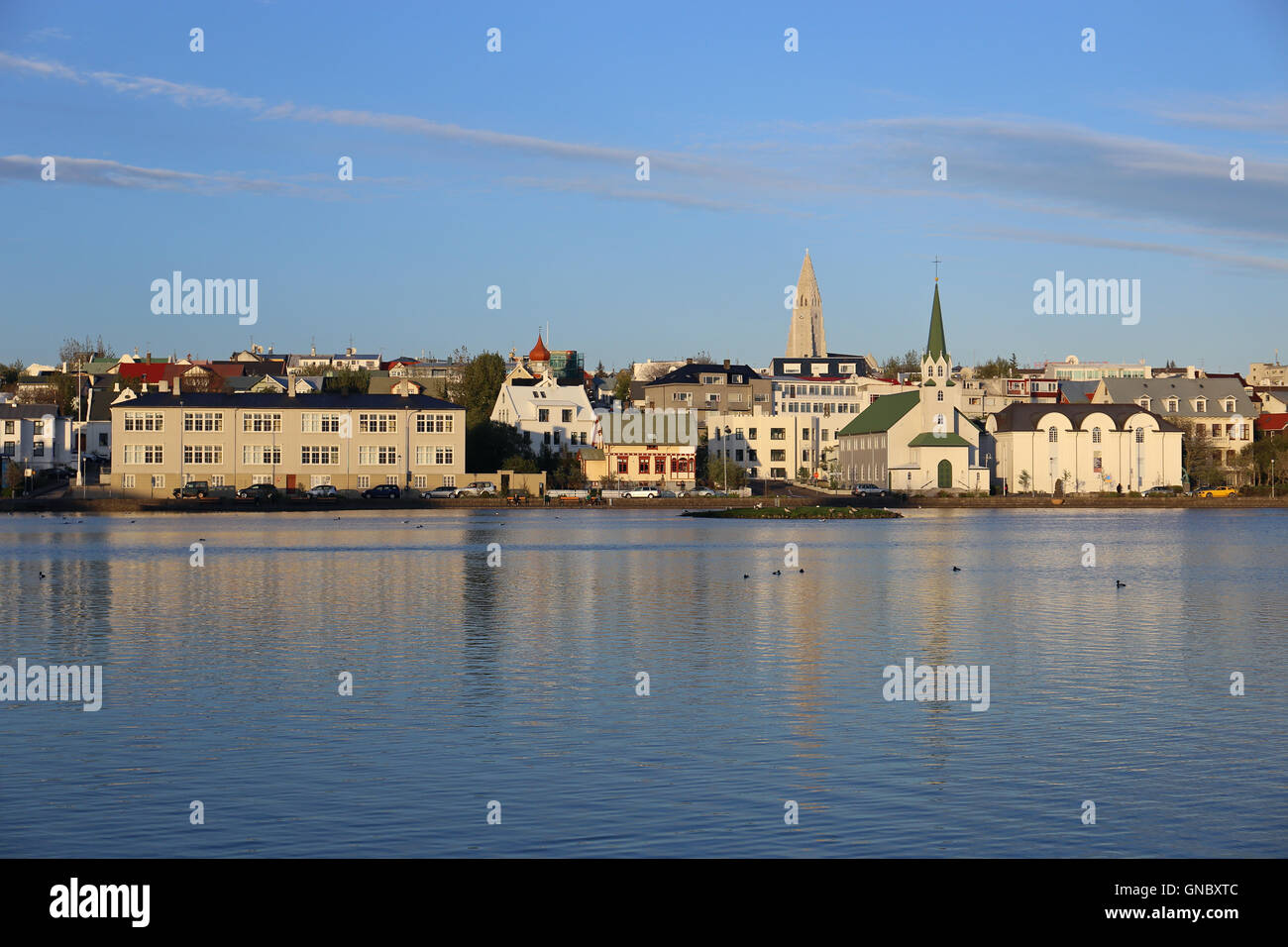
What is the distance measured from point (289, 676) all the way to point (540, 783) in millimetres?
9375

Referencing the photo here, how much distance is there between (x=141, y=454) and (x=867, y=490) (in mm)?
58830

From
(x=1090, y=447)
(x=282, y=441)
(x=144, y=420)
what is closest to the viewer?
(x=144, y=420)

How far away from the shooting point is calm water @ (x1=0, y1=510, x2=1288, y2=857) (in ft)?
45.8

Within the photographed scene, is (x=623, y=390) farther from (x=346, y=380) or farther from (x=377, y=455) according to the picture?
(x=377, y=455)

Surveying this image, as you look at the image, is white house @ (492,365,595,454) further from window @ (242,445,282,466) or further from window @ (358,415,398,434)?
window @ (242,445,282,466)

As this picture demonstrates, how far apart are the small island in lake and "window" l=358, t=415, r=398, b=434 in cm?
2329

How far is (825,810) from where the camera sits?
47.9 feet

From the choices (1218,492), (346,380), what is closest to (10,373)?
(346,380)

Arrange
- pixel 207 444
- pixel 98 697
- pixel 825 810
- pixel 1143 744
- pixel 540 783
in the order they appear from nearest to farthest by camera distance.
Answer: pixel 825 810, pixel 540 783, pixel 1143 744, pixel 98 697, pixel 207 444

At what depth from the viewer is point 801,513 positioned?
105 metres
